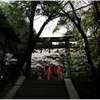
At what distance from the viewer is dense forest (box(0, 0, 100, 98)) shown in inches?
457

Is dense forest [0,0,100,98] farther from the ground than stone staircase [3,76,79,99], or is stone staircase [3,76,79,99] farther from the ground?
dense forest [0,0,100,98]

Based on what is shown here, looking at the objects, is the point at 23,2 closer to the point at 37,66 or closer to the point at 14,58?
the point at 14,58

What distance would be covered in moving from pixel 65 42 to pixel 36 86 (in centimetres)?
713

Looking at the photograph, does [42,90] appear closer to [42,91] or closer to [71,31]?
[42,91]

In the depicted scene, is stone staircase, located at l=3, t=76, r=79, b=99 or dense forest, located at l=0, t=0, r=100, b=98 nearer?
stone staircase, located at l=3, t=76, r=79, b=99

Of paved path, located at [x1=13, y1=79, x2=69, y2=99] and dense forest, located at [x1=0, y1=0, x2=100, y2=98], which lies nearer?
paved path, located at [x1=13, y1=79, x2=69, y2=99]

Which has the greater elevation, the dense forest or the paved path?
the dense forest

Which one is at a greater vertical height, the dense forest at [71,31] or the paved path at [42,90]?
the dense forest at [71,31]

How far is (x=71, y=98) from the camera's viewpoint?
8516mm

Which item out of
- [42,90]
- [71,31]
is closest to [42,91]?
[42,90]

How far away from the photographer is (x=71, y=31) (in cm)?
1565

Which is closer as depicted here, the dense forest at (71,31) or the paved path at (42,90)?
the paved path at (42,90)

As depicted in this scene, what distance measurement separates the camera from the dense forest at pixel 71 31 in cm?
1160

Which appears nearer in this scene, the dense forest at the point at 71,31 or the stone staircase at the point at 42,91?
the stone staircase at the point at 42,91
